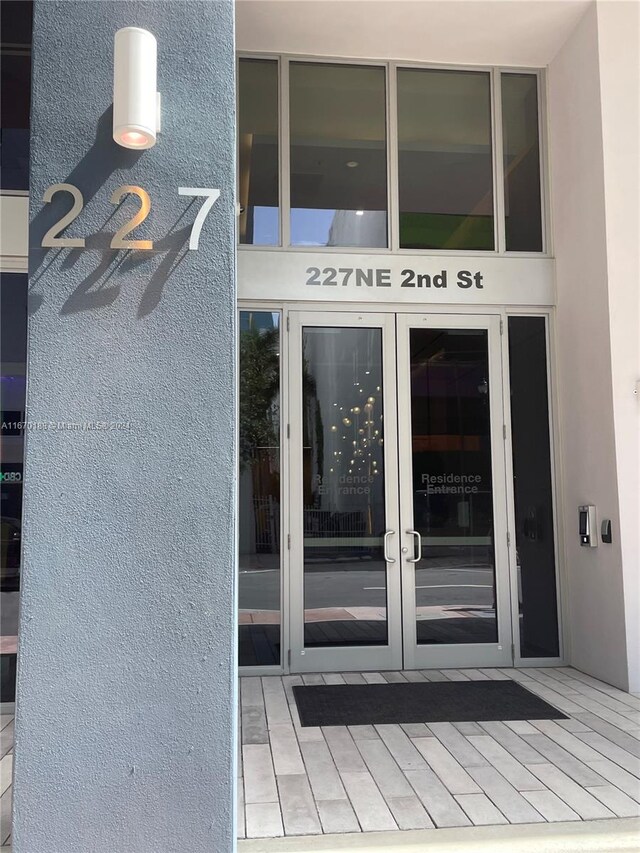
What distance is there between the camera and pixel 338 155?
5.66 meters

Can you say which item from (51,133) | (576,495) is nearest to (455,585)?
(576,495)

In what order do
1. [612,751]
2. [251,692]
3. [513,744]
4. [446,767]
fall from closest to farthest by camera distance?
[446,767] → [612,751] → [513,744] → [251,692]

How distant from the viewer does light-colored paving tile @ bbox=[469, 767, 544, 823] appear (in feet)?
9.55

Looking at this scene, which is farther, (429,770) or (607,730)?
(607,730)

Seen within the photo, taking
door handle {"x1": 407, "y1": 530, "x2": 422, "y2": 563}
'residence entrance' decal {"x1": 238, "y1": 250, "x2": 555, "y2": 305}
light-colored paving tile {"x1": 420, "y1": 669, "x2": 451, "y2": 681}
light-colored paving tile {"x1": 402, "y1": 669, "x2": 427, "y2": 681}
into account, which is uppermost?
'residence entrance' decal {"x1": 238, "y1": 250, "x2": 555, "y2": 305}

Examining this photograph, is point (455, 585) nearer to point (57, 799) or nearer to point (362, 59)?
point (57, 799)

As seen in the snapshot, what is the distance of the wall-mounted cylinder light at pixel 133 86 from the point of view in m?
2.29

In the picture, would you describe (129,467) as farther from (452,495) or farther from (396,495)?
(452,495)

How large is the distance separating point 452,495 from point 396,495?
1.45 feet

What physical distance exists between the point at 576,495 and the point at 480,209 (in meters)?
2.39

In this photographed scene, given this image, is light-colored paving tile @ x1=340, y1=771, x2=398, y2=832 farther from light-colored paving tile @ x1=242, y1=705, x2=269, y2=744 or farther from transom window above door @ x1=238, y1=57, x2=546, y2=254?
transom window above door @ x1=238, y1=57, x2=546, y2=254

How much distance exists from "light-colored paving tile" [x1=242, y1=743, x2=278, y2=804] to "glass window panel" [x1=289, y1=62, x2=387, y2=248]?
3656 mm

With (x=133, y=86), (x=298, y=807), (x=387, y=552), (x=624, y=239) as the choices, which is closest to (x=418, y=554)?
(x=387, y=552)

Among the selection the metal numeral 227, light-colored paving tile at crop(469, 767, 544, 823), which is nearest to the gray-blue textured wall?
the metal numeral 227
